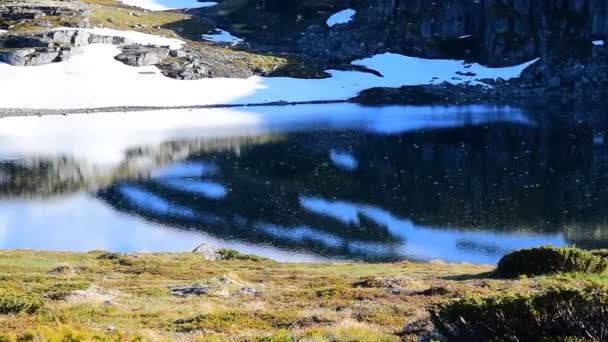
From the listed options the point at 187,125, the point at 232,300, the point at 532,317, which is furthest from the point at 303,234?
the point at 187,125

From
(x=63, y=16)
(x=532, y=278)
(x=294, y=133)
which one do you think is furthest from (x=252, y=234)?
(x=63, y=16)

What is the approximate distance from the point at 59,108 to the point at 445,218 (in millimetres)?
93128

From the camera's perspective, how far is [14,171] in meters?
59.2

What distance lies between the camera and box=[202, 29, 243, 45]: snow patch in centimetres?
16556

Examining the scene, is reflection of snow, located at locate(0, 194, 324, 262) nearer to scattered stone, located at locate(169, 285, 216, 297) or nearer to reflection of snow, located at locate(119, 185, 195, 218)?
reflection of snow, located at locate(119, 185, 195, 218)

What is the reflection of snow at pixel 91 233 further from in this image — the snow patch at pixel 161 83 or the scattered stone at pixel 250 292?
the snow patch at pixel 161 83

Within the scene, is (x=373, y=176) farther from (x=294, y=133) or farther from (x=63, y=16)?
(x=63, y=16)

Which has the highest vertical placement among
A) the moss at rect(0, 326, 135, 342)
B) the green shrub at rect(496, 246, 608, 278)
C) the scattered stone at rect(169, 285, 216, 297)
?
the moss at rect(0, 326, 135, 342)

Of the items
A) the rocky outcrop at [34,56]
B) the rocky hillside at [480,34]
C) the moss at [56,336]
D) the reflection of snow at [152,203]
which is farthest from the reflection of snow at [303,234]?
the rocky outcrop at [34,56]

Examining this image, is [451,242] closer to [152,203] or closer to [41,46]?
[152,203]

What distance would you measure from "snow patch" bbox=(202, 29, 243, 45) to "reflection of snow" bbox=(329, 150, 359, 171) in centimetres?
10414

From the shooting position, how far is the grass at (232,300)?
37.0 ft

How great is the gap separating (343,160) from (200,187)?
16.4m

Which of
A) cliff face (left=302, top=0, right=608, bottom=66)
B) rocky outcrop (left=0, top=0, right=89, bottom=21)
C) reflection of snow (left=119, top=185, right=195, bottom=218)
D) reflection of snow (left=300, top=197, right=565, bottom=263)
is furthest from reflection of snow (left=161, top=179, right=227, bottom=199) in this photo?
rocky outcrop (left=0, top=0, right=89, bottom=21)
